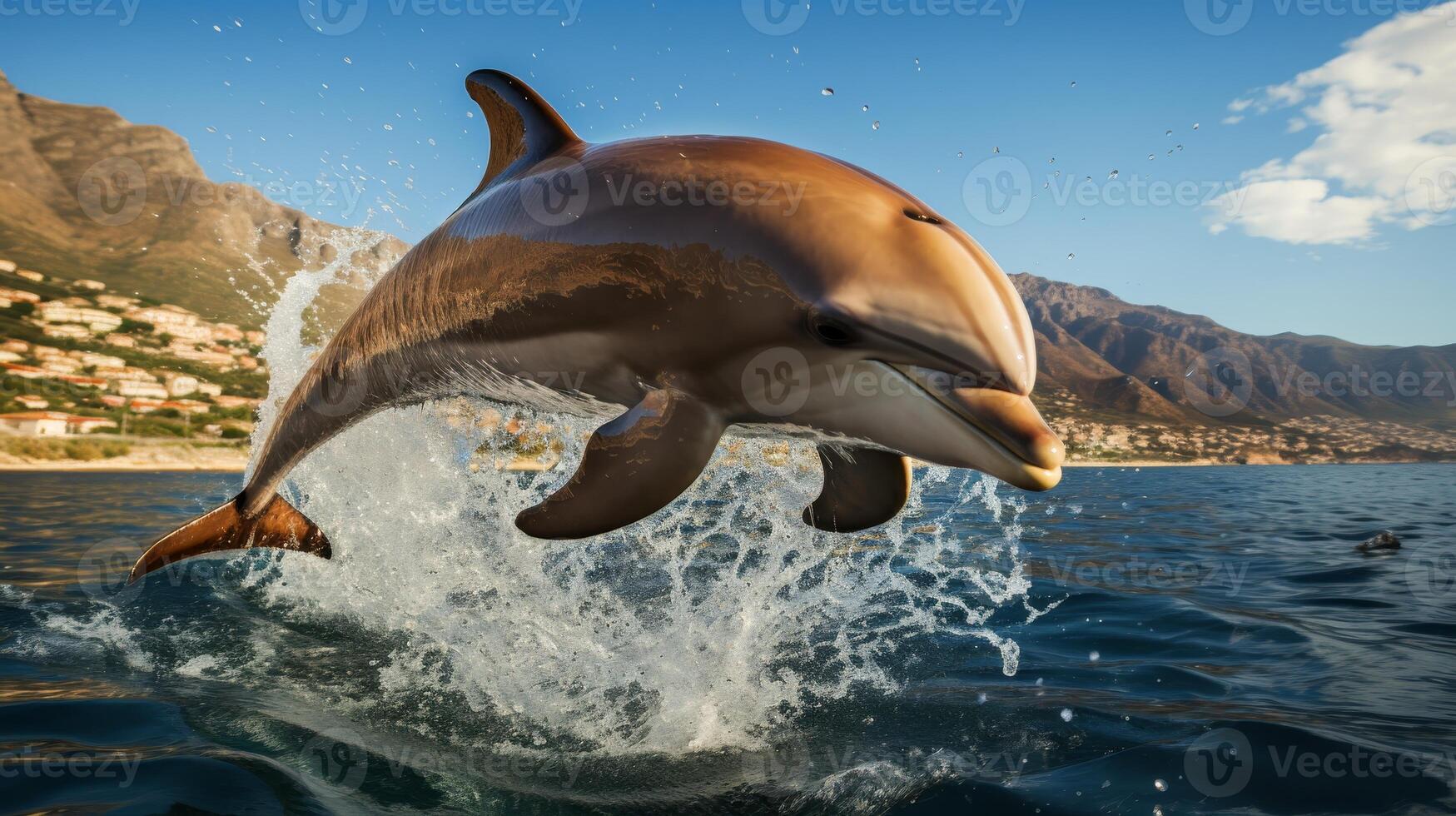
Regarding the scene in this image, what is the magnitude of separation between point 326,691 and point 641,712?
182 cm

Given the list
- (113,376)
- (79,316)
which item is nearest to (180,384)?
(113,376)

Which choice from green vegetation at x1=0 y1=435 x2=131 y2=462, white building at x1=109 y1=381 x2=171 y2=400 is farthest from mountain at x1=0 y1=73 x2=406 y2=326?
green vegetation at x1=0 y1=435 x2=131 y2=462

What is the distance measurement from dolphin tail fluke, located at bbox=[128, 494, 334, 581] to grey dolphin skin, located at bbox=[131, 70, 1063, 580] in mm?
2544

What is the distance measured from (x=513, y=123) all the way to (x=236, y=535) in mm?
3217

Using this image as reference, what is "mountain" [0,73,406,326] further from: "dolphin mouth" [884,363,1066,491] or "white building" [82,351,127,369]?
"dolphin mouth" [884,363,1066,491]

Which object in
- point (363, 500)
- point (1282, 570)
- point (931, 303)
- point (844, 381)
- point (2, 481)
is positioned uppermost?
point (931, 303)

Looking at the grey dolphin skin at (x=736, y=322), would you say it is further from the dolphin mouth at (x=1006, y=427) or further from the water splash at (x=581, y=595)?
the water splash at (x=581, y=595)

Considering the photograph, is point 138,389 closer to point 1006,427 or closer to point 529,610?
point 529,610

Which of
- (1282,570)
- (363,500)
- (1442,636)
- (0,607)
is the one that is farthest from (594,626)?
(1282,570)

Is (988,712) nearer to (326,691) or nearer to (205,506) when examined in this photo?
(326,691)

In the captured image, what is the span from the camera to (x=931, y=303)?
2348 mm

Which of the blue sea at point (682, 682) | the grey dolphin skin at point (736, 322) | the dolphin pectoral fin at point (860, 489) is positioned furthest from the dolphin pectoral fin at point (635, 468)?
the blue sea at point (682, 682)

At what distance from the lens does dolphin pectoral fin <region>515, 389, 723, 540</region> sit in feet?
8.59

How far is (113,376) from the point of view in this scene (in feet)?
267
